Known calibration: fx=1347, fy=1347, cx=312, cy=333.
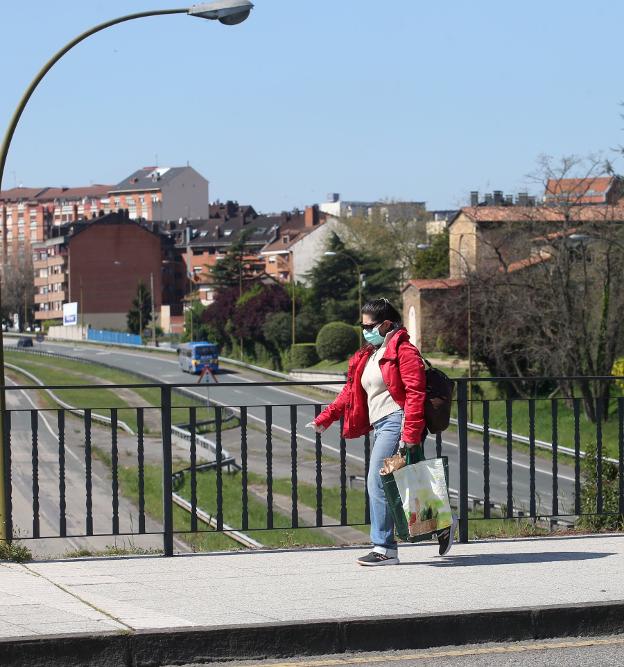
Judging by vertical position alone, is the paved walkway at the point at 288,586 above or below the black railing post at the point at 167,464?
below

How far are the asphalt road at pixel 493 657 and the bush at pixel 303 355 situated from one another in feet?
280

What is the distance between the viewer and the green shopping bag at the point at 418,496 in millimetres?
8805

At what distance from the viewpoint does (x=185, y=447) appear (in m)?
15.3

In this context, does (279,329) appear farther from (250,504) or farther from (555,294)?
(250,504)

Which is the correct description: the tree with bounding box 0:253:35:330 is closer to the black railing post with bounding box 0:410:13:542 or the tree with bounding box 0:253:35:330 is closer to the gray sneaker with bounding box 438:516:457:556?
the black railing post with bounding box 0:410:13:542

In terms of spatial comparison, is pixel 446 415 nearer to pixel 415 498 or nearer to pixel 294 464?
pixel 415 498

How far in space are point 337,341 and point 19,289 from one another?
11209 cm

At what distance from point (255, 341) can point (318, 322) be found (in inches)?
326

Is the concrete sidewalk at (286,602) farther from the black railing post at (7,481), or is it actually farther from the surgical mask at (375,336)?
the surgical mask at (375,336)

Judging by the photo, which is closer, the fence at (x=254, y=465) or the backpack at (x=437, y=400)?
the backpack at (x=437, y=400)

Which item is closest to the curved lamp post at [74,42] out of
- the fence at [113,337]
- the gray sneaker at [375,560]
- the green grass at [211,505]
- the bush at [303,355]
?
the gray sneaker at [375,560]

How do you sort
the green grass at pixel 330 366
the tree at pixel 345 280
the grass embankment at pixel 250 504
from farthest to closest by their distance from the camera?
1. the tree at pixel 345 280
2. the green grass at pixel 330 366
3. the grass embankment at pixel 250 504

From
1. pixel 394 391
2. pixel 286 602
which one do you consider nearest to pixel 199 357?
pixel 394 391

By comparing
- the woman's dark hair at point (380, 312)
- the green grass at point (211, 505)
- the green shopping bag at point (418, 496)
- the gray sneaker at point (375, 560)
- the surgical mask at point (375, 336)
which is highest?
the woman's dark hair at point (380, 312)
